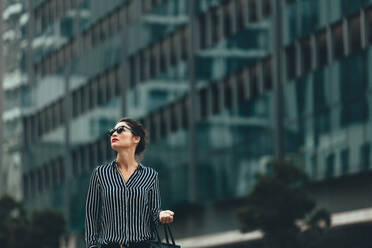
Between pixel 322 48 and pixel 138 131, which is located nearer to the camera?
pixel 138 131

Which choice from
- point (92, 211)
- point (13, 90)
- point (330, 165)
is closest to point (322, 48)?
point (330, 165)

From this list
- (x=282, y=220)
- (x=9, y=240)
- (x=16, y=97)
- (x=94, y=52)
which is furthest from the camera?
(x=16, y=97)

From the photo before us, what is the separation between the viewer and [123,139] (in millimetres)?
8406

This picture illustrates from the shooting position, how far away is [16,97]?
70.2 metres

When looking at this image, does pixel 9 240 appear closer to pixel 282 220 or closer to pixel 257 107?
pixel 257 107

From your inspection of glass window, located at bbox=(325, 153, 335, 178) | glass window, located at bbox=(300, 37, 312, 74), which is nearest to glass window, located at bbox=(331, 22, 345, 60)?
glass window, located at bbox=(300, 37, 312, 74)

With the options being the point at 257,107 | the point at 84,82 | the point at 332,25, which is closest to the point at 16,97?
the point at 84,82

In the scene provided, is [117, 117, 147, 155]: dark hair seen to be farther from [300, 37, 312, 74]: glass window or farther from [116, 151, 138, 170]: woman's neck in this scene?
[300, 37, 312, 74]: glass window

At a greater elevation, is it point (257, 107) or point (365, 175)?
point (257, 107)

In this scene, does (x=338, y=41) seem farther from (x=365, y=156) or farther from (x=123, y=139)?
(x=123, y=139)

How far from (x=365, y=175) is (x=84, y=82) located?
2642 centimetres

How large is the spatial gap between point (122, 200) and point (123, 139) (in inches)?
16.3

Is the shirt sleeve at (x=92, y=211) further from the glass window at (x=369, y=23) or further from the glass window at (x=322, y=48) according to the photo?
the glass window at (x=322, y=48)

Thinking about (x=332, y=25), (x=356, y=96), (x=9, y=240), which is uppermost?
(x=332, y=25)
